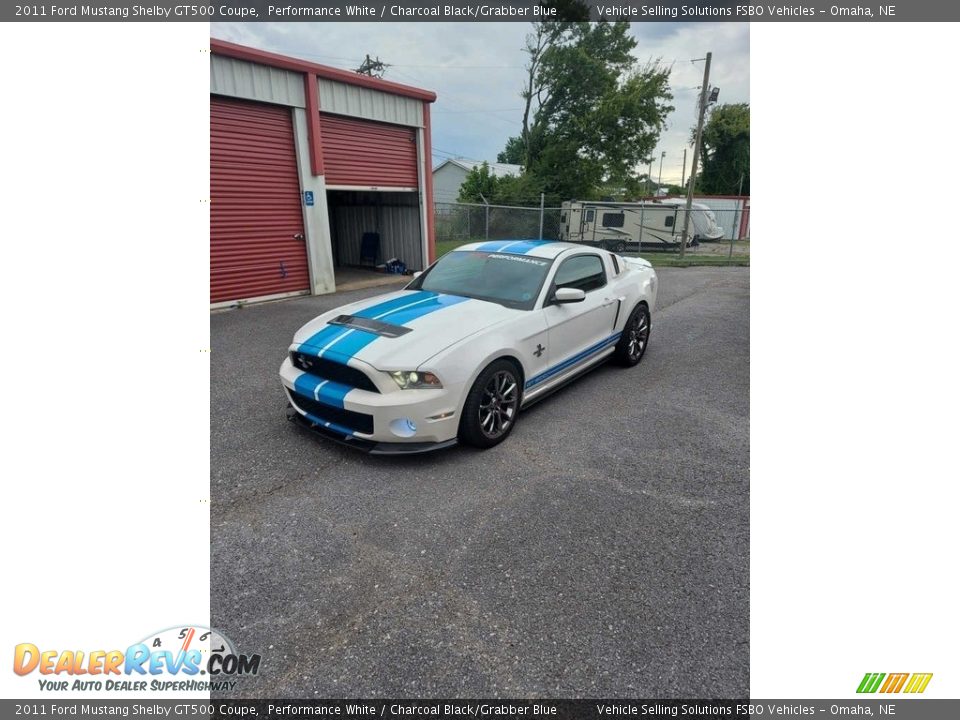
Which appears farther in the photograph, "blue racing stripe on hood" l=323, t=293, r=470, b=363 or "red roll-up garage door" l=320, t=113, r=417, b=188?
"red roll-up garage door" l=320, t=113, r=417, b=188

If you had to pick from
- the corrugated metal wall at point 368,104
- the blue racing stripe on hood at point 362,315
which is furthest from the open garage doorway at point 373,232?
the blue racing stripe on hood at point 362,315

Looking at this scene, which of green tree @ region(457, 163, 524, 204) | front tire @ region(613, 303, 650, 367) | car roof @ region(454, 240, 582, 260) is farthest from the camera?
green tree @ region(457, 163, 524, 204)

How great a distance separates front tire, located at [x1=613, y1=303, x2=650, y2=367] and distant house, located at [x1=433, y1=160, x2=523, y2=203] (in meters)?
32.8

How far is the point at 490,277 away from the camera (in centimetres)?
442

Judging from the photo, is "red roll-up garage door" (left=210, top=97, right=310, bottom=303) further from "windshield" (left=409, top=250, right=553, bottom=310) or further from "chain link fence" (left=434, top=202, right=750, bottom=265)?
"chain link fence" (left=434, top=202, right=750, bottom=265)

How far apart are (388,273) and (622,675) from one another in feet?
38.3

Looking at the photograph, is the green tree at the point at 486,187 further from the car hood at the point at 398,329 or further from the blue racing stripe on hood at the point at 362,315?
the car hood at the point at 398,329

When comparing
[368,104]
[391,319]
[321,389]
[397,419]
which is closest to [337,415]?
[321,389]

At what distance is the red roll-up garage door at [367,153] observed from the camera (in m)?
9.91

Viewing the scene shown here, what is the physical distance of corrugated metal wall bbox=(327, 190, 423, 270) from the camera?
1240 cm

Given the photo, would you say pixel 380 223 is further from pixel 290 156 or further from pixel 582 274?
pixel 582 274

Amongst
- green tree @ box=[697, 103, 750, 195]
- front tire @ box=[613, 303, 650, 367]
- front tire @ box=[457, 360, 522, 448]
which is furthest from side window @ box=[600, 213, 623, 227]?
green tree @ box=[697, 103, 750, 195]

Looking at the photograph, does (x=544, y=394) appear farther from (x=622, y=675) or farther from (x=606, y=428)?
(x=622, y=675)

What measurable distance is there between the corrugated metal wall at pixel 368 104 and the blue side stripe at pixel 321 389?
783 centimetres
